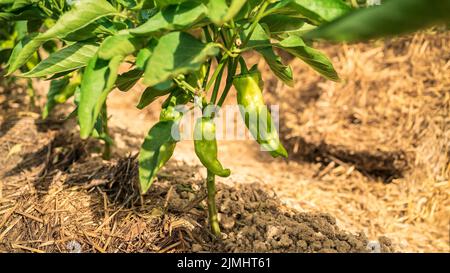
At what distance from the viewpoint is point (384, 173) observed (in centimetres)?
254

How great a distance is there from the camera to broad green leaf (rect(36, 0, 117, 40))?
1143mm

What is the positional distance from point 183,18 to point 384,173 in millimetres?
1702

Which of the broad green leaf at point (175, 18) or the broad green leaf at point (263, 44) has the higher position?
the broad green leaf at point (175, 18)

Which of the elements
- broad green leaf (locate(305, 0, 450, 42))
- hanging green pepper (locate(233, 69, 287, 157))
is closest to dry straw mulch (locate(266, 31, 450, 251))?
hanging green pepper (locate(233, 69, 287, 157))

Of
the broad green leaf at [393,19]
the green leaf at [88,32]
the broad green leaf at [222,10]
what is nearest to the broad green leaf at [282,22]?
the broad green leaf at [222,10]

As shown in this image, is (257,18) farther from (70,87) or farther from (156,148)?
(70,87)

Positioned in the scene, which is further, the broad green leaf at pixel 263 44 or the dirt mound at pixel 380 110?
the dirt mound at pixel 380 110

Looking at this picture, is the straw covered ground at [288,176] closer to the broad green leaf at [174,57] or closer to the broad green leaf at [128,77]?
the broad green leaf at [128,77]

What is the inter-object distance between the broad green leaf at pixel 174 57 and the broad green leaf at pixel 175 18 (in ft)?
0.06

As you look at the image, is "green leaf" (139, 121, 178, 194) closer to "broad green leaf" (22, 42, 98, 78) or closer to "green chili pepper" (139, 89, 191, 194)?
"green chili pepper" (139, 89, 191, 194)

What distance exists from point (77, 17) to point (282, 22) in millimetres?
473

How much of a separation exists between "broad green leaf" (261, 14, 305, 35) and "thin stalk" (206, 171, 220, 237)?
39cm

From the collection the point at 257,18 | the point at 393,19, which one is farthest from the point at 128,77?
the point at 393,19

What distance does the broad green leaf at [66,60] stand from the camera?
129 cm
